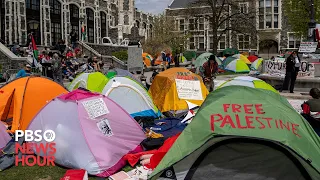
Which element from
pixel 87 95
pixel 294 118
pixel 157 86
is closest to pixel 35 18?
pixel 157 86

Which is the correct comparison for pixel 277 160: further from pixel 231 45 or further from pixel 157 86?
pixel 231 45

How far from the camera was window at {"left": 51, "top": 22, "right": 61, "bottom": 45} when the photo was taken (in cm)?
3466

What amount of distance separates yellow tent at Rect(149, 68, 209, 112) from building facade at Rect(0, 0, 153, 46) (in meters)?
13.7

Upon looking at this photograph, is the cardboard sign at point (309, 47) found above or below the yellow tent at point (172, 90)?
above

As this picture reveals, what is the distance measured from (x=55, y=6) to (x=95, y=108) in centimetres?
3151

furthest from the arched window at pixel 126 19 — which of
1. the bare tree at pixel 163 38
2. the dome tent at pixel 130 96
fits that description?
the dome tent at pixel 130 96

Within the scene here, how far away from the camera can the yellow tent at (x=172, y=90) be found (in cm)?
997

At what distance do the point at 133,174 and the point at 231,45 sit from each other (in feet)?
166

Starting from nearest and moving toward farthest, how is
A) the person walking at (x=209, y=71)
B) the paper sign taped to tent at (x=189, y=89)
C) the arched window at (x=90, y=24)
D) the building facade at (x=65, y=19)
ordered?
the paper sign taped to tent at (x=189, y=89), the person walking at (x=209, y=71), the building facade at (x=65, y=19), the arched window at (x=90, y=24)

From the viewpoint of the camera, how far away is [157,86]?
10.5 metres

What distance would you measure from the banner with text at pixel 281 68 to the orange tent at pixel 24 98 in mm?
11778

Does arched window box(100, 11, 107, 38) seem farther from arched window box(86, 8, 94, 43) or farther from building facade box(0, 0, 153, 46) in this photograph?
arched window box(86, 8, 94, 43)

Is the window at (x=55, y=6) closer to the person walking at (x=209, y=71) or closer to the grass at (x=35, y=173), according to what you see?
the person walking at (x=209, y=71)

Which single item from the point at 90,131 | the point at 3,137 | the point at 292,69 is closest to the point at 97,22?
the point at 292,69
